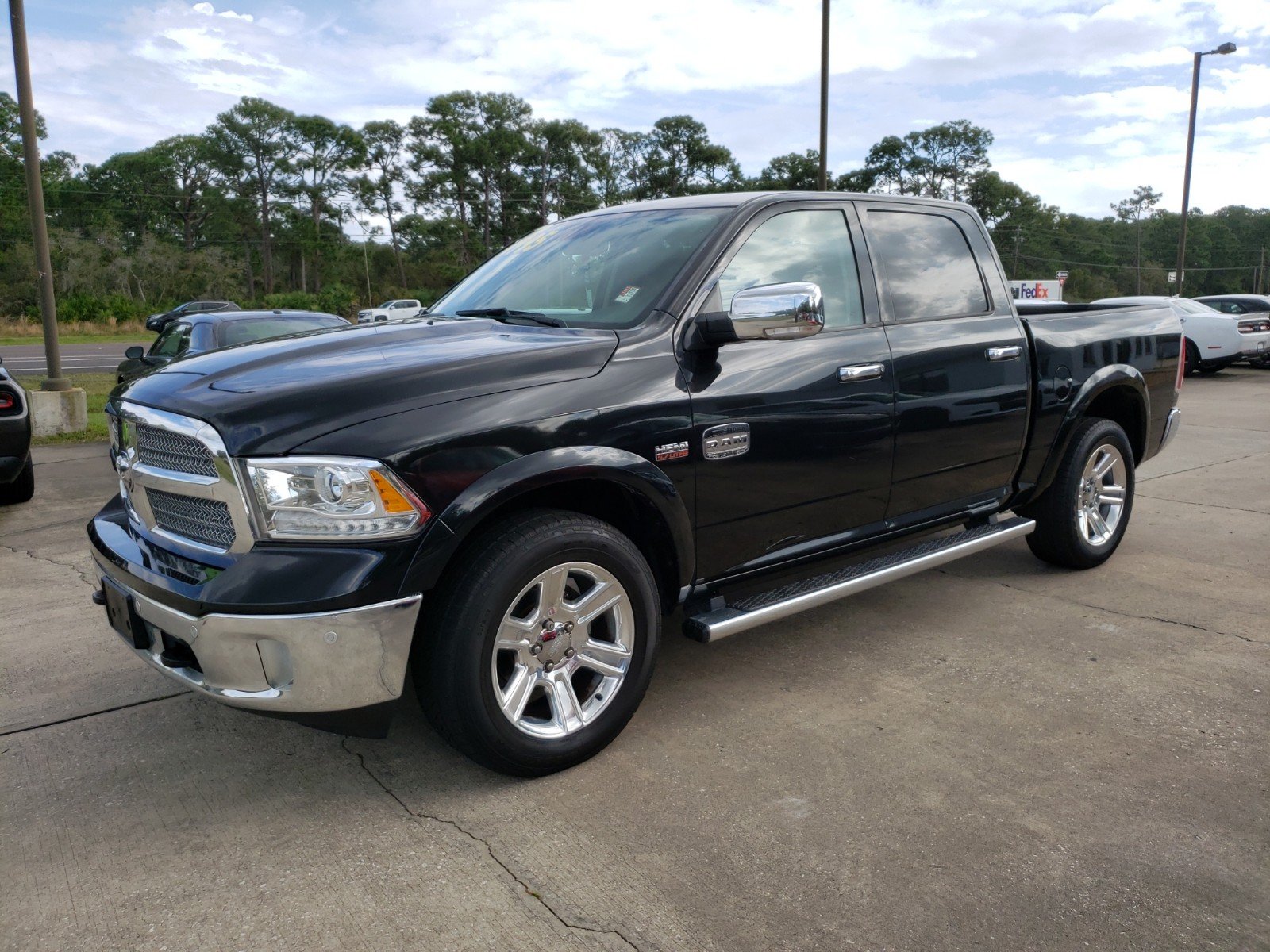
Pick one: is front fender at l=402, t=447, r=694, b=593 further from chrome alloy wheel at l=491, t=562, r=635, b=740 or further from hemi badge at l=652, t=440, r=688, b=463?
chrome alloy wheel at l=491, t=562, r=635, b=740

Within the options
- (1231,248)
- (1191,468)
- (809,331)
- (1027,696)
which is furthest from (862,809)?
(1231,248)

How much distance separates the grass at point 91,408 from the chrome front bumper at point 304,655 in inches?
120

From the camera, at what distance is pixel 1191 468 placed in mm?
8547

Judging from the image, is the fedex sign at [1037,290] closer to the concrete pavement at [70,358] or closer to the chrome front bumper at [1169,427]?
the chrome front bumper at [1169,427]

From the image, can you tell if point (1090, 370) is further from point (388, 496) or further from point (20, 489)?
point (20, 489)

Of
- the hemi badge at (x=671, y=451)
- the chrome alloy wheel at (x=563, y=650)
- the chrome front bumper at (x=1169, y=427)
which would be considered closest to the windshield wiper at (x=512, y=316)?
the hemi badge at (x=671, y=451)

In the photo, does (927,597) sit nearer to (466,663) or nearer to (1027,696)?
(1027,696)

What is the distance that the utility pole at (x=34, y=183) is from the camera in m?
9.62

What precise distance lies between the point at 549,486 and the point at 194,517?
1017 millimetres

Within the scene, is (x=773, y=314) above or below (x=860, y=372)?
above

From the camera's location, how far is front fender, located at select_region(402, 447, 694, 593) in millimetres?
2637

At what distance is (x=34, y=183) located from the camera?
992 centimetres

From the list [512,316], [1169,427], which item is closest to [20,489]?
[512,316]

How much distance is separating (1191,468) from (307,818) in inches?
324
